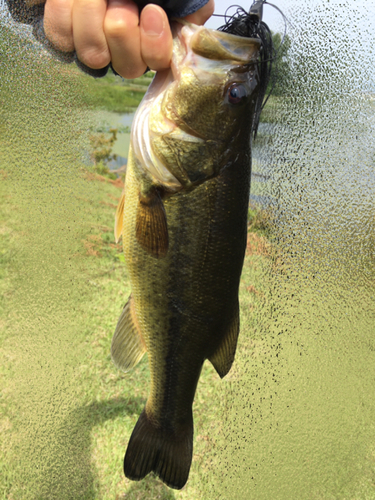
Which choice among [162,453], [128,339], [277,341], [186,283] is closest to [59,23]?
[186,283]

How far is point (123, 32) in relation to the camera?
49 cm

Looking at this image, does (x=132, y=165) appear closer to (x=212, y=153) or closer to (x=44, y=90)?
(x=212, y=153)

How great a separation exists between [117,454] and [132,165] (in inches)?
53.9

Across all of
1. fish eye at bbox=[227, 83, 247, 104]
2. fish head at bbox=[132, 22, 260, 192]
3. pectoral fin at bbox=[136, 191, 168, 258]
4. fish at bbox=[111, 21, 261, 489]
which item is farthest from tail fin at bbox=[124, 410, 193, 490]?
fish eye at bbox=[227, 83, 247, 104]

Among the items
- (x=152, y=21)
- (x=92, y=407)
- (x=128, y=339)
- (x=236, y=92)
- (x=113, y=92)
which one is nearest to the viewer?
(x=152, y=21)

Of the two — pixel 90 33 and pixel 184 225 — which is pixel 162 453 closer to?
pixel 184 225

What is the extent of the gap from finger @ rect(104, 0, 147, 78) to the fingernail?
24mm

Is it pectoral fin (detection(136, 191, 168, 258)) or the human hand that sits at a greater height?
the human hand

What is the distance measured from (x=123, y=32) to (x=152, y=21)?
47 mm

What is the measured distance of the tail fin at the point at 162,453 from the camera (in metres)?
0.78

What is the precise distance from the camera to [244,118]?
63 cm

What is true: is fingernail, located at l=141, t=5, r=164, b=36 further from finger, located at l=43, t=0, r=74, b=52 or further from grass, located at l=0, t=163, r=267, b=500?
grass, located at l=0, t=163, r=267, b=500

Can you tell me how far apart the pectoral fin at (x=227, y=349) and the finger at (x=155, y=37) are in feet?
1.73

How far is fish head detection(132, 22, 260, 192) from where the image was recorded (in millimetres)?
571
